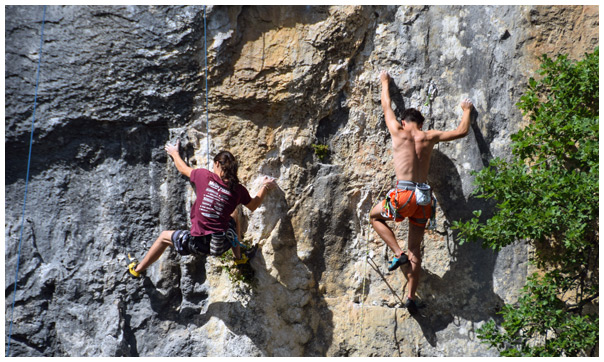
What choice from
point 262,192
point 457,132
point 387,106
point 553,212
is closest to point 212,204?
point 262,192

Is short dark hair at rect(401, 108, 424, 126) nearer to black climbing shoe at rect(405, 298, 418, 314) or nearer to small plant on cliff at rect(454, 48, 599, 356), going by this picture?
small plant on cliff at rect(454, 48, 599, 356)

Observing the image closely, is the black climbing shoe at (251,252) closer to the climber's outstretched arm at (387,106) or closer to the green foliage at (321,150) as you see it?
the green foliage at (321,150)

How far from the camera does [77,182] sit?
6.18 metres

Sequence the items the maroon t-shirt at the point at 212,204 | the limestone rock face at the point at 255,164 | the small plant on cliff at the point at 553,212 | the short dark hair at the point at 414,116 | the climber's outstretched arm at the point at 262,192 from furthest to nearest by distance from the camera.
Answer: the limestone rock face at the point at 255,164 → the climber's outstretched arm at the point at 262,192 → the short dark hair at the point at 414,116 → the maroon t-shirt at the point at 212,204 → the small plant on cliff at the point at 553,212

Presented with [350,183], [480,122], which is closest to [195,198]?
[350,183]

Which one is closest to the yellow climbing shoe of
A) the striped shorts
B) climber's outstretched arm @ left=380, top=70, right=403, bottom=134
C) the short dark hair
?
the striped shorts

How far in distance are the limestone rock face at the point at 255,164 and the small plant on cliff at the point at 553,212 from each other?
0.29 meters

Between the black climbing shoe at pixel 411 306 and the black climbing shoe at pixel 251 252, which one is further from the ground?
the black climbing shoe at pixel 251 252

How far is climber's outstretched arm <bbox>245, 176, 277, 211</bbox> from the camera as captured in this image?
5.83 meters

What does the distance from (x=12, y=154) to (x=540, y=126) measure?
4.62m

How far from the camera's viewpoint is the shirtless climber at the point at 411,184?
18.3 ft

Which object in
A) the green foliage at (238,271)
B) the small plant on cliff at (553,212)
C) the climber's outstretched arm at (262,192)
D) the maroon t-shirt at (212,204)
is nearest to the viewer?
the small plant on cliff at (553,212)

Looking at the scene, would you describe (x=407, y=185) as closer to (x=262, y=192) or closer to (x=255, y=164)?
(x=262, y=192)

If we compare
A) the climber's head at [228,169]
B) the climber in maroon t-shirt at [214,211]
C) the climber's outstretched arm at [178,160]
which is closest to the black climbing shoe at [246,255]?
the climber in maroon t-shirt at [214,211]
